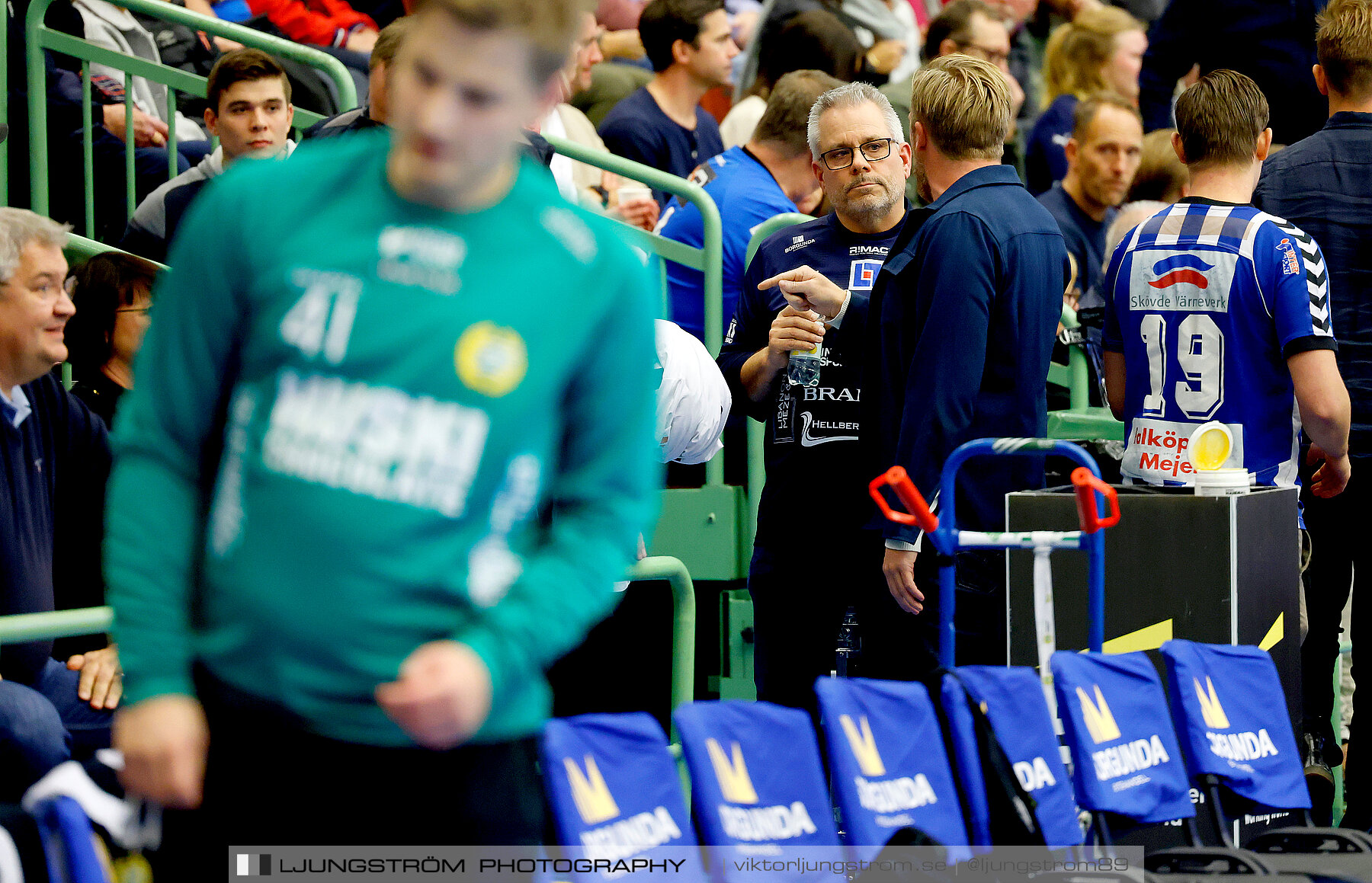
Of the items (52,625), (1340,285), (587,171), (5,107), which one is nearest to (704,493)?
(587,171)

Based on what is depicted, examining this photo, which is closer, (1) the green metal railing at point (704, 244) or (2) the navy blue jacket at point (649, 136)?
(1) the green metal railing at point (704, 244)

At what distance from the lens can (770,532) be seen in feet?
14.4

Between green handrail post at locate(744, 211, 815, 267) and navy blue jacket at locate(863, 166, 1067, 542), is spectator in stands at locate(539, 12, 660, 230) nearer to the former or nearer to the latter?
green handrail post at locate(744, 211, 815, 267)

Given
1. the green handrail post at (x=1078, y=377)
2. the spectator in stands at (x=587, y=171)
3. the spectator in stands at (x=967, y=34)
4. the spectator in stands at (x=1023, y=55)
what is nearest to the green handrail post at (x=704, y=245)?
the spectator in stands at (x=587, y=171)

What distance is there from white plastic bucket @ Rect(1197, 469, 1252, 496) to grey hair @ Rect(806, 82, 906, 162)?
126 centimetres

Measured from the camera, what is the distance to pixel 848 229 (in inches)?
174

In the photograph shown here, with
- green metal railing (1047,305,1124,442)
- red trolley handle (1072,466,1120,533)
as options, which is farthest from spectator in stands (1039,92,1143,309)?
red trolley handle (1072,466,1120,533)

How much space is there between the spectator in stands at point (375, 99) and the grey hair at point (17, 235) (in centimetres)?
83

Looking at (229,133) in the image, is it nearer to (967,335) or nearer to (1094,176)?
(967,335)

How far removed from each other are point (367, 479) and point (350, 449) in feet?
0.13

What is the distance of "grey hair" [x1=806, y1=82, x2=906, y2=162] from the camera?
14.2 feet

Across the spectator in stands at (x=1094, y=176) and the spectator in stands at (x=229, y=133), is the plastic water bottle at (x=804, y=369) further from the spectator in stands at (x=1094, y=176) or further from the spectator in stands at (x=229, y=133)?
the spectator in stands at (x=1094, y=176)

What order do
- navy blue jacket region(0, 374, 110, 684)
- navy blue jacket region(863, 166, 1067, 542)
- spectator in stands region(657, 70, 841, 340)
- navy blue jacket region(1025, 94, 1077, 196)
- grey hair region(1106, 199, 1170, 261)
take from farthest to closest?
navy blue jacket region(1025, 94, 1077, 196), grey hair region(1106, 199, 1170, 261), spectator in stands region(657, 70, 841, 340), navy blue jacket region(863, 166, 1067, 542), navy blue jacket region(0, 374, 110, 684)

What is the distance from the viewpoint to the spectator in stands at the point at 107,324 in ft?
14.4
